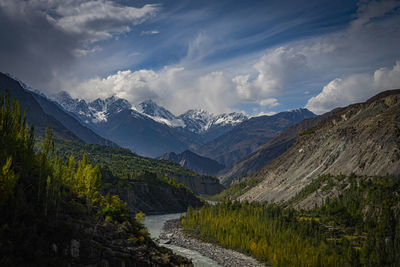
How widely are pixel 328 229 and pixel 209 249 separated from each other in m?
47.2

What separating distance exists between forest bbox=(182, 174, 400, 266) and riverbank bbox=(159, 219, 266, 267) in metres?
4.77

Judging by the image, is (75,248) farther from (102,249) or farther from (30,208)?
(30,208)

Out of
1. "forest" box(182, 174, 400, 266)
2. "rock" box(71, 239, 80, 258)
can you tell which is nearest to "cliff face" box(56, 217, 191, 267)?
"rock" box(71, 239, 80, 258)

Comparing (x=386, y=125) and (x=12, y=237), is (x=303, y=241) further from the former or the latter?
(x=386, y=125)

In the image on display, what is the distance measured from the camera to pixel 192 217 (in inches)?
6929

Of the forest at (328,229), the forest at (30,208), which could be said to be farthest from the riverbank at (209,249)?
the forest at (30,208)

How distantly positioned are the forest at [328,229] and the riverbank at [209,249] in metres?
4.77

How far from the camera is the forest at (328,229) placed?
97938 mm

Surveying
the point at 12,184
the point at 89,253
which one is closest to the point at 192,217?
the point at 89,253

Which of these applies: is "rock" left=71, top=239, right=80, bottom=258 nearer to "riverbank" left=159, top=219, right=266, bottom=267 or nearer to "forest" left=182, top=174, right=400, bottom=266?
"riverbank" left=159, top=219, right=266, bottom=267

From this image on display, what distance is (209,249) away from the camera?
123750mm

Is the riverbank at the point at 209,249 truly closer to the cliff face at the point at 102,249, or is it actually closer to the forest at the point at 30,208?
the cliff face at the point at 102,249

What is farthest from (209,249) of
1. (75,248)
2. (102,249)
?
(75,248)

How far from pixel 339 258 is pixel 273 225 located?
1374 inches
